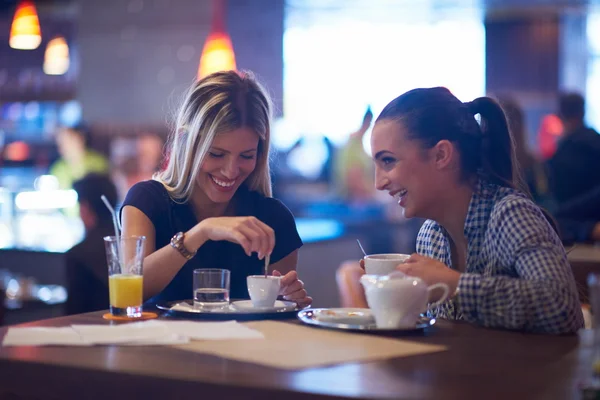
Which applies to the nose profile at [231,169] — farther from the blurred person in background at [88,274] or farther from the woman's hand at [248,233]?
the blurred person in background at [88,274]

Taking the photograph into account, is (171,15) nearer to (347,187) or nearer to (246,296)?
(347,187)

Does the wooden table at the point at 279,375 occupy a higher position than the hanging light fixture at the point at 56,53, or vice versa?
the hanging light fixture at the point at 56,53

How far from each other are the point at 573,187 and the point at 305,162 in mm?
5624

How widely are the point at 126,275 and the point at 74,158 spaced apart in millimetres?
5757

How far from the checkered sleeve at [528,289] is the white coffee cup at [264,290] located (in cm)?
39

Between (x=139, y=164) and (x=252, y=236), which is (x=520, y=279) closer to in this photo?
(x=252, y=236)

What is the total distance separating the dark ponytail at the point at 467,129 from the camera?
1.87 meters

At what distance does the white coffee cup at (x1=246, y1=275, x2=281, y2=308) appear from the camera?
1.74 metres

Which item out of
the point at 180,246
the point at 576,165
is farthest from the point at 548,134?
the point at 180,246

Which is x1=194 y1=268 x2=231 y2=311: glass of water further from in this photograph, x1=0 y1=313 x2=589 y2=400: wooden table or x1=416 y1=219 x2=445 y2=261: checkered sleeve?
x1=416 y1=219 x2=445 y2=261: checkered sleeve

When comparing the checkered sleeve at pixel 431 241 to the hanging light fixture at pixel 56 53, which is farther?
the hanging light fixture at pixel 56 53

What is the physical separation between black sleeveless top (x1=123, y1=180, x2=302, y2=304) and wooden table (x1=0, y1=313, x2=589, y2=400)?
738 millimetres

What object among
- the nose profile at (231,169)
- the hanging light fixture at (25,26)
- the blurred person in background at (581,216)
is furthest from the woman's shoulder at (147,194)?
the hanging light fixture at (25,26)

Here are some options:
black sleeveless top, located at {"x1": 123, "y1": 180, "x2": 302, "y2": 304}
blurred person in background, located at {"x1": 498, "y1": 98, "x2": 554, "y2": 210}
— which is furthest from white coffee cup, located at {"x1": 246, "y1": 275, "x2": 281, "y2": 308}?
blurred person in background, located at {"x1": 498, "y1": 98, "x2": 554, "y2": 210}
